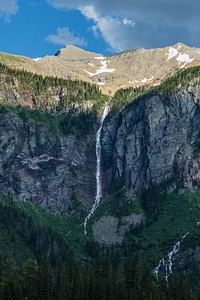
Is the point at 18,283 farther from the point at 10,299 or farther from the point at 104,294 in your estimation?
the point at 104,294

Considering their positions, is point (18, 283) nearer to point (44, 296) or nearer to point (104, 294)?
point (44, 296)

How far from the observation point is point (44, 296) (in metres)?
198

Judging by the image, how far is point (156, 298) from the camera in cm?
19675

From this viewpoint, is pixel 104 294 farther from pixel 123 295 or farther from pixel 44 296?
pixel 44 296

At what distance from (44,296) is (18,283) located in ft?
30.6

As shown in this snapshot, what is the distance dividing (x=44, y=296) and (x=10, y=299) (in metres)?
12.5

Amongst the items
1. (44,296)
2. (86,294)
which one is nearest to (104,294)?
(86,294)

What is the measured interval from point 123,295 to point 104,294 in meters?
6.10

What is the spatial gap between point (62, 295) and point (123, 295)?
63.8ft

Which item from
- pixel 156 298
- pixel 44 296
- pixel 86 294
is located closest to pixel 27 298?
pixel 44 296

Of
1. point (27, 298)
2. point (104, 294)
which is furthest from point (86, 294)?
point (27, 298)

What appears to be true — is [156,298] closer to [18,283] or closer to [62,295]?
[62,295]

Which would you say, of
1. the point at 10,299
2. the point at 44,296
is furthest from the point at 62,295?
the point at 10,299

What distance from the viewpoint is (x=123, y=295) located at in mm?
198000
